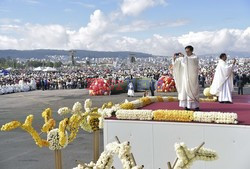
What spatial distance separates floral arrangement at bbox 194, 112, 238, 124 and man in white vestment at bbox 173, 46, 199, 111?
1356 mm

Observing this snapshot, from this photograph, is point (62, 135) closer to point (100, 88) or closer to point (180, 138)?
point (180, 138)

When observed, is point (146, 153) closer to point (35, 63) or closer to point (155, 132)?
point (155, 132)

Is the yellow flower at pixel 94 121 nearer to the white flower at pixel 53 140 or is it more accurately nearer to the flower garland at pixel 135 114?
the flower garland at pixel 135 114

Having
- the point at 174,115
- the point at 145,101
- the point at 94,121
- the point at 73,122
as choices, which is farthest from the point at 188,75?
the point at 73,122

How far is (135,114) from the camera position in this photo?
7.05 meters

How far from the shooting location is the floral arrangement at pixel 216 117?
20.7ft

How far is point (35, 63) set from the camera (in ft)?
586

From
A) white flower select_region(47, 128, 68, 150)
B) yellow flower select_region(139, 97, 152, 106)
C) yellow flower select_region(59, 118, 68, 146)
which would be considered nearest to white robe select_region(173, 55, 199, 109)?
yellow flower select_region(139, 97, 152, 106)

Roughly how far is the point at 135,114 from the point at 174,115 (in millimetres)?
813

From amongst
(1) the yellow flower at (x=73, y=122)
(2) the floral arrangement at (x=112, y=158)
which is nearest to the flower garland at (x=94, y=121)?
(1) the yellow flower at (x=73, y=122)

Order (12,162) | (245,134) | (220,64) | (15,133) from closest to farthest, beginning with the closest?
(245,134) < (12,162) < (220,64) < (15,133)

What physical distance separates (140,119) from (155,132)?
407mm

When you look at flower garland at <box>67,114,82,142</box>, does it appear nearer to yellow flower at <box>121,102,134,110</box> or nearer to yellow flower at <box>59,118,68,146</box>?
yellow flower at <box>59,118,68,146</box>

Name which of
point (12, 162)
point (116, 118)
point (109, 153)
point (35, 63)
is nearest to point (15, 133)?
point (12, 162)
